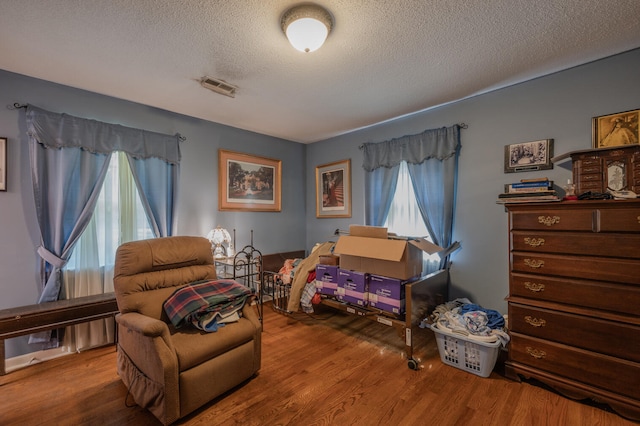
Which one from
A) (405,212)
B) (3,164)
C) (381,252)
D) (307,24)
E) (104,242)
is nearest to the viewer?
(307,24)

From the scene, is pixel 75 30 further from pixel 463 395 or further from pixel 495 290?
pixel 495 290

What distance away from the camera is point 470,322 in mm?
2320

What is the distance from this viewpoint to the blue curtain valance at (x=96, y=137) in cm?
250

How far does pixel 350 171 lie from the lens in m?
4.18

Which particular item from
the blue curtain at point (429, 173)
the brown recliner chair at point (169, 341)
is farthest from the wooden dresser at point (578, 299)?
the brown recliner chair at point (169, 341)

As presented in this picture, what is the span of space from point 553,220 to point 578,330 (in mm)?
777

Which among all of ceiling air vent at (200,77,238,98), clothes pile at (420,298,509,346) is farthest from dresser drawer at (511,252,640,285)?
ceiling air vent at (200,77,238,98)

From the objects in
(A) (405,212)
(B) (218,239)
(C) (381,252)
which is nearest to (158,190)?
(B) (218,239)

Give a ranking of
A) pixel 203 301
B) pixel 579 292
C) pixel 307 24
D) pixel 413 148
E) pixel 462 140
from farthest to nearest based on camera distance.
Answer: pixel 413 148
pixel 462 140
pixel 203 301
pixel 579 292
pixel 307 24

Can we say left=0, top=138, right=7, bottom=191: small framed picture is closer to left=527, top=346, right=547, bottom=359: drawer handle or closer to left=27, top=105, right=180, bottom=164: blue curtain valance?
left=27, top=105, right=180, bottom=164: blue curtain valance

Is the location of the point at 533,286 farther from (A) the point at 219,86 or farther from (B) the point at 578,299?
(A) the point at 219,86

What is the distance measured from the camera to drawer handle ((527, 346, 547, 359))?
79.1 inches

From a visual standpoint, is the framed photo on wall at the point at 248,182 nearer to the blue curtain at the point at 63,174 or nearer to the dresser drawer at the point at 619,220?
the blue curtain at the point at 63,174

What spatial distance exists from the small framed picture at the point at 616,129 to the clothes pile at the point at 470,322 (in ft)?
5.40
